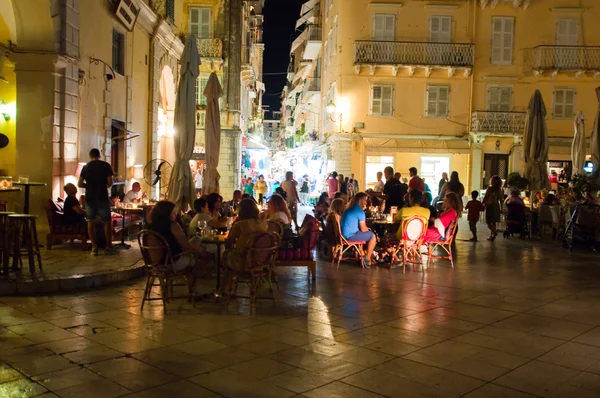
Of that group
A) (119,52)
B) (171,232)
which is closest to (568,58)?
(119,52)

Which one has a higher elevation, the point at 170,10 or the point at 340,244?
the point at 170,10

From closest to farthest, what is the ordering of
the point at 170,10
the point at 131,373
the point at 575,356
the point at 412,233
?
1. the point at 131,373
2. the point at 575,356
3. the point at 412,233
4. the point at 170,10

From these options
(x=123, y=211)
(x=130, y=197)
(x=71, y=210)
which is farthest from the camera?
(x=130, y=197)

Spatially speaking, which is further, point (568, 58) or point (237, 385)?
point (568, 58)

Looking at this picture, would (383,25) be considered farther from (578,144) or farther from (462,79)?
(578,144)

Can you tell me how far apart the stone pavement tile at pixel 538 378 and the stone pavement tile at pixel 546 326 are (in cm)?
111

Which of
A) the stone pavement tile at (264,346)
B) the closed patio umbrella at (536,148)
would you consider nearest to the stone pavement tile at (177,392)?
the stone pavement tile at (264,346)

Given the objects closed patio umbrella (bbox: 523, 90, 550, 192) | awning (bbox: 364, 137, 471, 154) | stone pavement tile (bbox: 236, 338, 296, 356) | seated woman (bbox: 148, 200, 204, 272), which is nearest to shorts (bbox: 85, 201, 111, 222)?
seated woman (bbox: 148, 200, 204, 272)

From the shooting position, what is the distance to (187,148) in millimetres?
11773

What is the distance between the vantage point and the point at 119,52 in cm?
1572

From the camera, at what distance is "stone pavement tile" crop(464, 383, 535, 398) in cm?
444

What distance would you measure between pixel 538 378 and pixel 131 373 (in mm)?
3310

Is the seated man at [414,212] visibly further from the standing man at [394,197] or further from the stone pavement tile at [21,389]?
the stone pavement tile at [21,389]

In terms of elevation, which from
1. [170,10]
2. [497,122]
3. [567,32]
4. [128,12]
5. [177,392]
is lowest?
[177,392]
